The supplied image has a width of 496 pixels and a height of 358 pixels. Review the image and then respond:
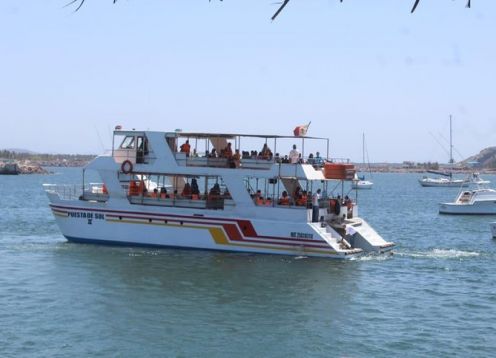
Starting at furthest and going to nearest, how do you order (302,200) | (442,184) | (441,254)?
(442,184) → (441,254) → (302,200)

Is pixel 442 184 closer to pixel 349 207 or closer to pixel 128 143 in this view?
pixel 349 207

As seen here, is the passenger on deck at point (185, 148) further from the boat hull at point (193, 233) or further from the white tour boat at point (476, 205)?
the white tour boat at point (476, 205)

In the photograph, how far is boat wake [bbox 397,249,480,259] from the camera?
1282 inches

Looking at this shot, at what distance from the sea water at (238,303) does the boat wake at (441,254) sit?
0.18 feet

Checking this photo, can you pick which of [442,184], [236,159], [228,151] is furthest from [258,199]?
[442,184]

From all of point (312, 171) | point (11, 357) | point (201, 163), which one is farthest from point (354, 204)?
point (11, 357)

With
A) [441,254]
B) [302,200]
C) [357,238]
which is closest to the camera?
[302,200]

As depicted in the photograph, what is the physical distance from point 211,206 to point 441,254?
32.0 feet

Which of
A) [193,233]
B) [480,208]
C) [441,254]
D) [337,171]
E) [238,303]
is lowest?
[238,303]

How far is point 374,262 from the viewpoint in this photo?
30078mm

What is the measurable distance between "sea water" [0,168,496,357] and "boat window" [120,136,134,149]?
4.24 meters

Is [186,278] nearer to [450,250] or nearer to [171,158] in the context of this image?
[171,158]

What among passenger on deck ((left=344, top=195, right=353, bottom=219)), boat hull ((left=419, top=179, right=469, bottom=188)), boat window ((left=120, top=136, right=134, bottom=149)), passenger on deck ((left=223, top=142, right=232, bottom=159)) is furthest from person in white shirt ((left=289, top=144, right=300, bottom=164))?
boat hull ((left=419, top=179, right=469, bottom=188))

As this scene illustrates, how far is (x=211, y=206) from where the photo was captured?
3172 cm
